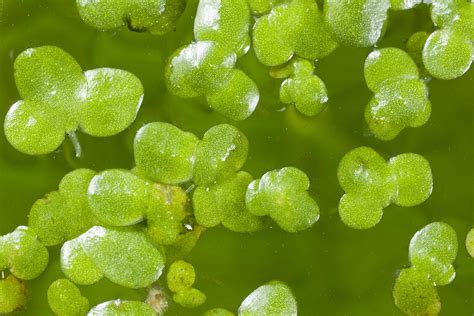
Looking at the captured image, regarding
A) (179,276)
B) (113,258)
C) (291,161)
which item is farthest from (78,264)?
(291,161)

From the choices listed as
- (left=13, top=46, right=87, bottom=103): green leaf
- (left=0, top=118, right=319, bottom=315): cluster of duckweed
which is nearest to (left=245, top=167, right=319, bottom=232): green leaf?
(left=0, top=118, right=319, bottom=315): cluster of duckweed

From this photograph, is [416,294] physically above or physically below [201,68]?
below

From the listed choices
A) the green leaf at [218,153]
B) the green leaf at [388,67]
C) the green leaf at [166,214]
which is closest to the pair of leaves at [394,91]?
the green leaf at [388,67]

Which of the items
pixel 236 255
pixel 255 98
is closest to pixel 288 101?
pixel 255 98

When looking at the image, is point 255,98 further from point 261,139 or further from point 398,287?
point 398,287

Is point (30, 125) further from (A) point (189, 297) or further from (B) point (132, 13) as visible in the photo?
(A) point (189, 297)

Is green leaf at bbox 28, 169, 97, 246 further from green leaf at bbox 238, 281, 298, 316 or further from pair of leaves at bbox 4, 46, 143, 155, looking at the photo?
green leaf at bbox 238, 281, 298, 316

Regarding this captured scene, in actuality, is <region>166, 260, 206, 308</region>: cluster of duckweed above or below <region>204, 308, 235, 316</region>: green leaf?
above
